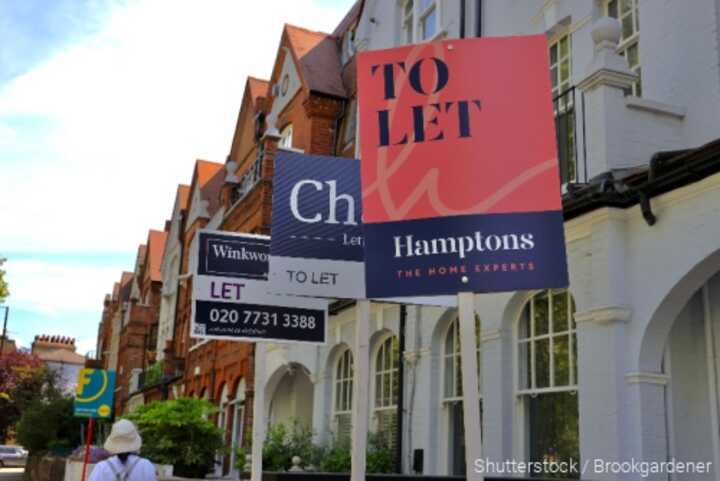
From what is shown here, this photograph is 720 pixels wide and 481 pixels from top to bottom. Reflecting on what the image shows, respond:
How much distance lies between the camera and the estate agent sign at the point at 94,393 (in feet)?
49.3

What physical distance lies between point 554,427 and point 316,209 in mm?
3981

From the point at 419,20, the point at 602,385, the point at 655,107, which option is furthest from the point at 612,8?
the point at 602,385

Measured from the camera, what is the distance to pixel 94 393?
1522 centimetres

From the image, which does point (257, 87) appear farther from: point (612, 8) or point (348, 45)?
point (612, 8)

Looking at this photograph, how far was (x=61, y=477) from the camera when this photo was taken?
2150 centimetres

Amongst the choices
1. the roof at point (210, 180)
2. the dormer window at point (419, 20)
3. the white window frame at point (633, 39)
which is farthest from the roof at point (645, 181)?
the roof at point (210, 180)

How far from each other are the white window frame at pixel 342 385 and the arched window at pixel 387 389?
4.33ft

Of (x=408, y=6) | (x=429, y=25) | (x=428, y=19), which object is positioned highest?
(x=408, y=6)

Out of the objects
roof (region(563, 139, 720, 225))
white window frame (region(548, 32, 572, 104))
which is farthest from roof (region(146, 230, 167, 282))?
roof (region(563, 139, 720, 225))

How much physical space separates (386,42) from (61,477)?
14.0 metres

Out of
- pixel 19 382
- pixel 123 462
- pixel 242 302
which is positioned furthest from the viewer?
pixel 19 382

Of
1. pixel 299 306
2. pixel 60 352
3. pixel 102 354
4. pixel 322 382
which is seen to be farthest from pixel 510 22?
pixel 60 352

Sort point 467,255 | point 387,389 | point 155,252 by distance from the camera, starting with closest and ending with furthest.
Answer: point 467,255 → point 387,389 → point 155,252

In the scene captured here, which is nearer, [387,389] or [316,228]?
[316,228]
